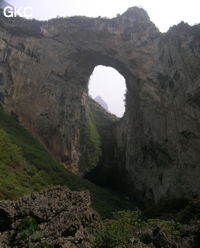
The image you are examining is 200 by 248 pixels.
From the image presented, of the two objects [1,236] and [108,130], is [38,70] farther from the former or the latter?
[1,236]

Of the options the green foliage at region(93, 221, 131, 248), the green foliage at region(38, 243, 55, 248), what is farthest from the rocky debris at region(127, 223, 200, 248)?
the green foliage at region(38, 243, 55, 248)

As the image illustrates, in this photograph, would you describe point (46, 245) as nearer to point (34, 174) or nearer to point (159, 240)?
point (159, 240)

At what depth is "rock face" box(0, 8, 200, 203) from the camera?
2875 cm

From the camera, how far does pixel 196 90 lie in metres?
25.7

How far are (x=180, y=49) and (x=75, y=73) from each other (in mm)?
18934

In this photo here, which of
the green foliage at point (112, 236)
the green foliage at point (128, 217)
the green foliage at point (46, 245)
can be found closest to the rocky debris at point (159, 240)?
the green foliage at point (112, 236)

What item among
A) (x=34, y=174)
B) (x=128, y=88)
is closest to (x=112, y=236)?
(x=34, y=174)

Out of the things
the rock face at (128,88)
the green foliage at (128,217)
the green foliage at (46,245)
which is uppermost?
the rock face at (128,88)

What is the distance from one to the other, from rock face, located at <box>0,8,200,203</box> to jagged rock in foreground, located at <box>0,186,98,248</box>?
45.6 feet

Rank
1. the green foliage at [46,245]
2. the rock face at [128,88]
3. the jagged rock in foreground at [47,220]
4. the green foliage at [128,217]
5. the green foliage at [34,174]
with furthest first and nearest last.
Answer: the rock face at [128,88] → the green foliage at [34,174] → the green foliage at [128,217] → the jagged rock in foreground at [47,220] → the green foliage at [46,245]

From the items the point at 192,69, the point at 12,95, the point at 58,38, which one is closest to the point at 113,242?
the point at 192,69

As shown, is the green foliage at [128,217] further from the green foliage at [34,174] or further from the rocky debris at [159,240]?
the green foliage at [34,174]

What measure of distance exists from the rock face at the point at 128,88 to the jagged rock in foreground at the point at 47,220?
13.9 meters

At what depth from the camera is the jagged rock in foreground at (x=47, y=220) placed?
1226 cm
